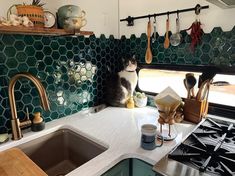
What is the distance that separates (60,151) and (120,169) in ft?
1.59

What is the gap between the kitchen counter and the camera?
2.67 feet

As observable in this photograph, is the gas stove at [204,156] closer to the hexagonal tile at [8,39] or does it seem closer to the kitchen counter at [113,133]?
the kitchen counter at [113,133]

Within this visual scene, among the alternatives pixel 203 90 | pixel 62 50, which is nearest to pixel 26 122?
pixel 62 50

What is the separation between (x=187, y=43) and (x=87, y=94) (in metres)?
0.82

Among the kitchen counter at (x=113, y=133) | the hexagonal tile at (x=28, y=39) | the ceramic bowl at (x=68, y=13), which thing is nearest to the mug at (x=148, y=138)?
the kitchen counter at (x=113, y=133)

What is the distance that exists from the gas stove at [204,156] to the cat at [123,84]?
0.62m

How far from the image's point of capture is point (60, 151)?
116 cm

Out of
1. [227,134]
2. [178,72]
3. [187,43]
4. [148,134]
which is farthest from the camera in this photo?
[178,72]

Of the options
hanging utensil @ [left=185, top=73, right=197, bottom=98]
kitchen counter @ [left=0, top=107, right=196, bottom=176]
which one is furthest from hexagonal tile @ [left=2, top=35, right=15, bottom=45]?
hanging utensil @ [left=185, top=73, right=197, bottom=98]

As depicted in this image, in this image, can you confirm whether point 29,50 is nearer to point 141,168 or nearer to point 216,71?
point 141,168

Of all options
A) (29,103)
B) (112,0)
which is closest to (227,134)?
(29,103)

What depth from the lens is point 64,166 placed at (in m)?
1.16

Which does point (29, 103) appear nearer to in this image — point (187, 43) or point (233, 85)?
point (187, 43)

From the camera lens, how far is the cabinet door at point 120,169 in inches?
32.2
